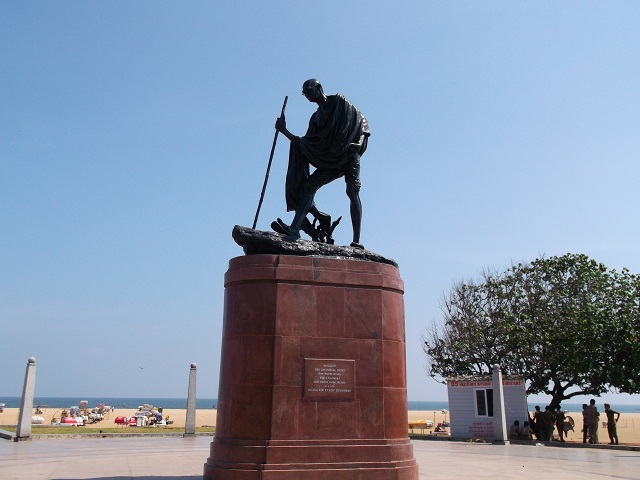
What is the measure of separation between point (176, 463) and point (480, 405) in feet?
47.1

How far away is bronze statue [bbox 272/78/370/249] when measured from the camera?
10.8 m

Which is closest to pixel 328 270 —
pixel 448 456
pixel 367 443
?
pixel 367 443

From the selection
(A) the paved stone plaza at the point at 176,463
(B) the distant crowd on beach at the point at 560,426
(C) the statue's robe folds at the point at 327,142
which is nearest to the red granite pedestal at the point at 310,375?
(A) the paved stone plaza at the point at 176,463

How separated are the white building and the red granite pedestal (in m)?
14.4

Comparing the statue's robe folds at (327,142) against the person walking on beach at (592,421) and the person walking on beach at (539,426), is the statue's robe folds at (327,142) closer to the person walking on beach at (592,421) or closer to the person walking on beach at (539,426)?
the person walking on beach at (592,421)

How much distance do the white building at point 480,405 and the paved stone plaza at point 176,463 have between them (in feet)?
24.3

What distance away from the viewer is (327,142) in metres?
10.8

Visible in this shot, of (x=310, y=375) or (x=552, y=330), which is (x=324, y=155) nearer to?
(x=310, y=375)

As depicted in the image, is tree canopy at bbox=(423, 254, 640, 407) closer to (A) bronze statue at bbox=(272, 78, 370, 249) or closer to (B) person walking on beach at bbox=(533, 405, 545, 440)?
(B) person walking on beach at bbox=(533, 405, 545, 440)

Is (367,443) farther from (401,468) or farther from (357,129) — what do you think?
(357,129)

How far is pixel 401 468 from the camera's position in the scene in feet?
27.7

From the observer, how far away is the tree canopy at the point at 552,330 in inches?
952

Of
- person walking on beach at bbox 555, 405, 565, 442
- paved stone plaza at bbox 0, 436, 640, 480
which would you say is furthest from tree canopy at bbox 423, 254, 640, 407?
paved stone plaza at bbox 0, 436, 640, 480

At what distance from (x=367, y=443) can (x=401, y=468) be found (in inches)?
22.3
